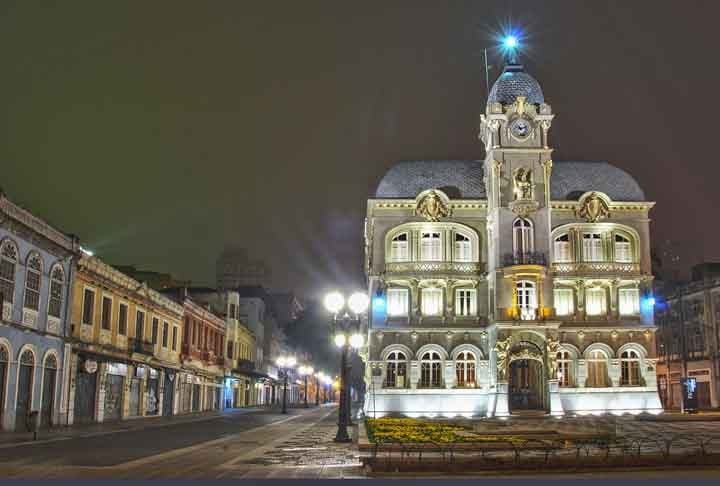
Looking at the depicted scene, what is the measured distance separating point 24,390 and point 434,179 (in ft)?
106

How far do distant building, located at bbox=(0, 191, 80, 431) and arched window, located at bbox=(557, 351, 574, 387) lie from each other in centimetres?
3219

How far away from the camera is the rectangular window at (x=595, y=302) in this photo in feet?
186

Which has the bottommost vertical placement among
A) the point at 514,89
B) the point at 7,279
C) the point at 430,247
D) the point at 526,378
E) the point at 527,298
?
the point at 526,378

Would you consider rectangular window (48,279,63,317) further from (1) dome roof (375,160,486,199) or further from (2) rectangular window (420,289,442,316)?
(2) rectangular window (420,289,442,316)

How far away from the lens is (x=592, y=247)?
57.5 meters

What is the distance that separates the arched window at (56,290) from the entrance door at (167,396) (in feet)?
64.4

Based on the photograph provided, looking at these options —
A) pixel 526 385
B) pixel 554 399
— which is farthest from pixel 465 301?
pixel 554 399

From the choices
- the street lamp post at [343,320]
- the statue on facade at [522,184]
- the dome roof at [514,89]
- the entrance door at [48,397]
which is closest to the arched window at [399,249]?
the statue on facade at [522,184]

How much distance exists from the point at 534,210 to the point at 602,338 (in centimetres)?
1007

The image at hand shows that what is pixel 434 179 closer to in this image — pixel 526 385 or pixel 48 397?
pixel 526 385

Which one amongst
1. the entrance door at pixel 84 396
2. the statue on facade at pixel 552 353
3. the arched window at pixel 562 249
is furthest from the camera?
the arched window at pixel 562 249

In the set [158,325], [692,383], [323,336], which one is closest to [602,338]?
[692,383]

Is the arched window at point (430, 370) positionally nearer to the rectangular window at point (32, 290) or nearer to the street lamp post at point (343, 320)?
the street lamp post at point (343, 320)

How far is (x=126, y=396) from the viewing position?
5016cm
